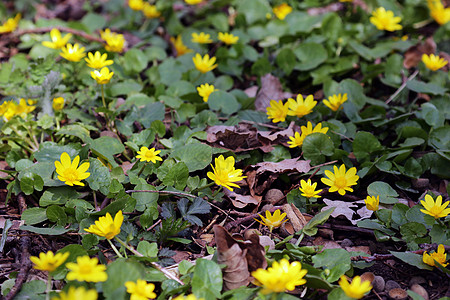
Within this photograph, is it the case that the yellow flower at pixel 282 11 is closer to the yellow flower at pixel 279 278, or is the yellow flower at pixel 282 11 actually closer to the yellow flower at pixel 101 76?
the yellow flower at pixel 101 76

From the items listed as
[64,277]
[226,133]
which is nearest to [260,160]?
[226,133]

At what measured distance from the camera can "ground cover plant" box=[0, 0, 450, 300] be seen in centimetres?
173

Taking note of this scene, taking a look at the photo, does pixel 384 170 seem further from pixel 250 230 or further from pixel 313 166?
pixel 250 230

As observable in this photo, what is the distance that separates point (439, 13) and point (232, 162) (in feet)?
8.59

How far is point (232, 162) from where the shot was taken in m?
2.03

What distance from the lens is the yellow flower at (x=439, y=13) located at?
11.7 ft

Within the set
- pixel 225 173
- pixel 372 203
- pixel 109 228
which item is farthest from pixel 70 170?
pixel 372 203

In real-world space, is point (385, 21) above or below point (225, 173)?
above

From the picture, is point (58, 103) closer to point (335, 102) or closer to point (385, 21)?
point (335, 102)

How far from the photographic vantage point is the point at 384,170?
87.8 inches

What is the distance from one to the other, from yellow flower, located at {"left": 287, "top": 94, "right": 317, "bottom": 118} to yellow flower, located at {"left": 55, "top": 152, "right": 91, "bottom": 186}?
1.17m

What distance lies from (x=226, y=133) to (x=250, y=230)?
0.58m

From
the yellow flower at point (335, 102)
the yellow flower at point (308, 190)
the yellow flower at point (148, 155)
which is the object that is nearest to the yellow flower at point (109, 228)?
the yellow flower at point (148, 155)

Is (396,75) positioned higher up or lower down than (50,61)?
lower down
